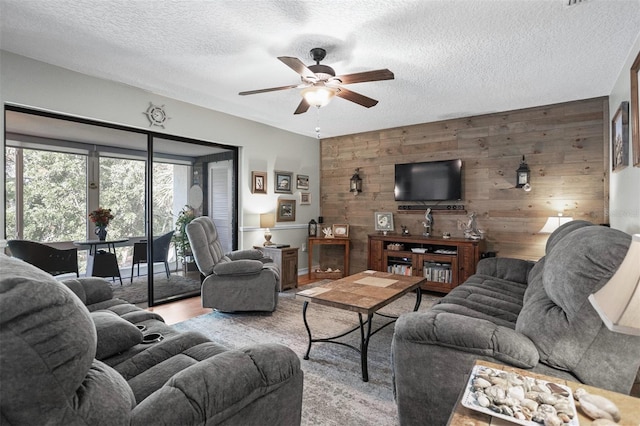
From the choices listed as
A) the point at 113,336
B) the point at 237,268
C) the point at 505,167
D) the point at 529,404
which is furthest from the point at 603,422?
the point at 505,167

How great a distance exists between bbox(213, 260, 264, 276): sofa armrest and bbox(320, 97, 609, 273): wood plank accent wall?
2.57 metres

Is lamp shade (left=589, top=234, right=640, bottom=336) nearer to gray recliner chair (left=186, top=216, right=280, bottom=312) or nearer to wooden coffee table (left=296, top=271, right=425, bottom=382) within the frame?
wooden coffee table (left=296, top=271, right=425, bottom=382)

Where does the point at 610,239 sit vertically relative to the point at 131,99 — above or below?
below

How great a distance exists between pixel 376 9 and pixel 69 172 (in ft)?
11.0

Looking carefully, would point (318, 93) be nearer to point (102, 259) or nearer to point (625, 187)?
point (625, 187)

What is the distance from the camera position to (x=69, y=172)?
3.41m

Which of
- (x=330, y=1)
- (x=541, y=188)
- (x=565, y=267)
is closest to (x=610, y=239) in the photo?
(x=565, y=267)

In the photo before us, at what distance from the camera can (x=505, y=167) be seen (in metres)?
4.48

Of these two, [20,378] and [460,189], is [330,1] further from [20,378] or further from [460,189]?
[460,189]

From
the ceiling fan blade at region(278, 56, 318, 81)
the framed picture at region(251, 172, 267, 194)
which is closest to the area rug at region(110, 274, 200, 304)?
the framed picture at region(251, 172, 267, 194)

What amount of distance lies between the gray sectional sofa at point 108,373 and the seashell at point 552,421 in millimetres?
850

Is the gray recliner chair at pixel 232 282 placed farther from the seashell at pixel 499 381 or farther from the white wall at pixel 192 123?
the seashell at pixel 499 381

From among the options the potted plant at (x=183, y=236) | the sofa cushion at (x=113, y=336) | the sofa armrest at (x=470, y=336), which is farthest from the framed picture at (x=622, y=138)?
the potted plant at (x=183, y=236)

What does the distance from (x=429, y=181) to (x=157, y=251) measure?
3917 millimetres
